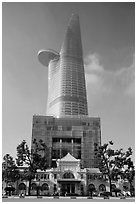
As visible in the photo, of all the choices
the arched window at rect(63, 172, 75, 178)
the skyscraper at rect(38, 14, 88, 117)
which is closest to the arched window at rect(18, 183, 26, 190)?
the arched window at rect(63, 172, 75, 178)

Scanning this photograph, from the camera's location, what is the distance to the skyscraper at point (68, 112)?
64.4 meters

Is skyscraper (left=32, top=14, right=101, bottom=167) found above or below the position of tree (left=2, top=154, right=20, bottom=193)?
above

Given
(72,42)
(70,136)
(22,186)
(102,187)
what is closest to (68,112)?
(70,136)

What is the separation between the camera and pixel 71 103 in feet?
291

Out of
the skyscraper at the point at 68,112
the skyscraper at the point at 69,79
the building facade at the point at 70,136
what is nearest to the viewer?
the building facade at the point at 70,136

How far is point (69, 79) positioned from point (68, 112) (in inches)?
572

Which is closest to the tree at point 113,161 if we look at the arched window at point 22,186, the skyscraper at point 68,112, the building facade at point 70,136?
the skyscraper at point 68,112

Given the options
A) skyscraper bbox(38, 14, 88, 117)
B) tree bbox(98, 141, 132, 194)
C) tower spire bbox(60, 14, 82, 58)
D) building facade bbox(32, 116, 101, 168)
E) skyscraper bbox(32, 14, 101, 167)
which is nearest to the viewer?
tree bbox(98, 141, 132, 194)

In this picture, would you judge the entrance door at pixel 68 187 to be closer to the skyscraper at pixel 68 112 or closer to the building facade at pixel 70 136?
the skyscraper at pixel 68 112

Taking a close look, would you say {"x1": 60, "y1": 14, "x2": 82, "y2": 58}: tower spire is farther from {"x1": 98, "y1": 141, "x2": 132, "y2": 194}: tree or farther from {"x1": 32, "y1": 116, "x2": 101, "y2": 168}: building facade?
{"x1": 98, "y1": 141, "x2": 132, "y2": 194}: tree

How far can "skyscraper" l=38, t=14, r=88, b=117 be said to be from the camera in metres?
89.1

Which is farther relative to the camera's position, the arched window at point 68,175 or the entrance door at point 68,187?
the arched window at point 68,175

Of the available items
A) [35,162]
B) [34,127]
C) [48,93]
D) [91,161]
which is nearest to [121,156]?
[35,162]

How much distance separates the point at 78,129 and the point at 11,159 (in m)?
31.8
